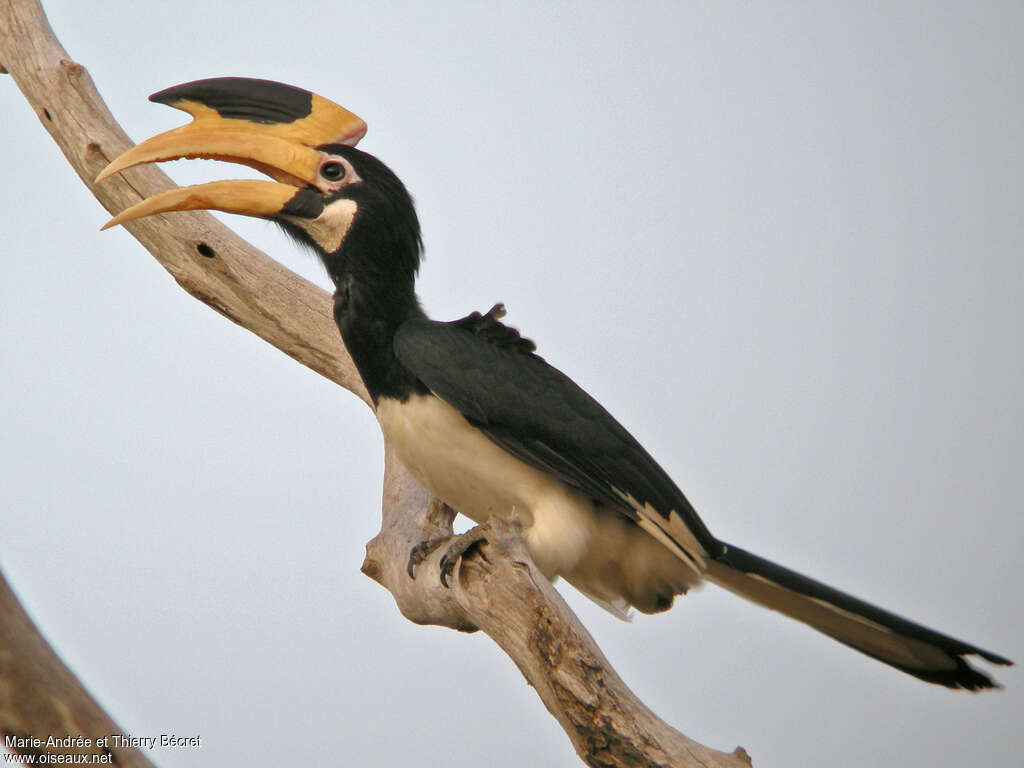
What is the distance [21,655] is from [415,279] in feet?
6.35

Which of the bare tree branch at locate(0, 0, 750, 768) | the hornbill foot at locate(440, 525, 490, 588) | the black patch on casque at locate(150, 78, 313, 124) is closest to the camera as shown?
the bare tree branch at locate(0, 0, 750, 768)

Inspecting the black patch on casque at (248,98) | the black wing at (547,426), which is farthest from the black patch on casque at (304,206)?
the black wing at (547,426)

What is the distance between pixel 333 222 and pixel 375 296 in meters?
0.26

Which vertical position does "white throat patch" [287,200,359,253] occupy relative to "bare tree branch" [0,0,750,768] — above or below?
above

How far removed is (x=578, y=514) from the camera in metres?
3.06

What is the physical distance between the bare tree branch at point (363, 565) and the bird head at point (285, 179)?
0.62m

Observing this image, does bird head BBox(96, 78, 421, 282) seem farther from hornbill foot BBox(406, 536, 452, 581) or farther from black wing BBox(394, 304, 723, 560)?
hornbill foot BBox(406, 536, 452, 581)

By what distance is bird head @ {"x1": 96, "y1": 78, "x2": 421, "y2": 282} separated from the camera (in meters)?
3.22

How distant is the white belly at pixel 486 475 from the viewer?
301 centimetres

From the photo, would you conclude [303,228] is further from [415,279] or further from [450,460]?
[450,460]

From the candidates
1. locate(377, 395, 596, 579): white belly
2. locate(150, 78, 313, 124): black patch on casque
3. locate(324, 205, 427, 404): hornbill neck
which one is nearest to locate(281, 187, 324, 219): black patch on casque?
locate(324, 205, 427, 404): hornbill neck

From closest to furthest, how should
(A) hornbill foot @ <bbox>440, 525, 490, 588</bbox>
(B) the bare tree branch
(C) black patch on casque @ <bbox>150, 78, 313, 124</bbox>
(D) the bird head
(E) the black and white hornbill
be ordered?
1. (B) the bare tree branch
2. (A) hornbill foot @ <bbox>440, 525, 490, 588</bbox>
3. (E) the black and white hornbill
4. (D) the bird head
5. (C) black patch on casque @ <bbox>150, 78, 313, 124</bbox>

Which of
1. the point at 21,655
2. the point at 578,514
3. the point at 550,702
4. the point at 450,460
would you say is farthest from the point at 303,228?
the point at 21,655

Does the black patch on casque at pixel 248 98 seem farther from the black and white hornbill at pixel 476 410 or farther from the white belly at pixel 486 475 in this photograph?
the white belly at pixel 486 475
